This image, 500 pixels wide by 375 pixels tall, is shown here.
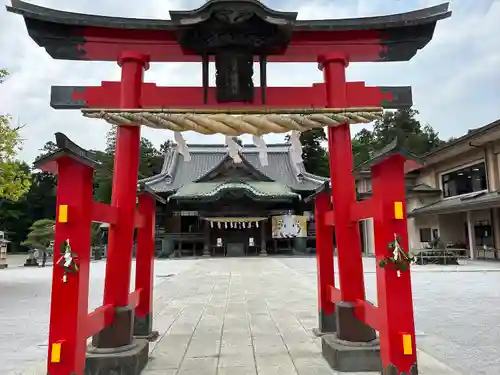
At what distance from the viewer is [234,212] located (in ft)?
81.2

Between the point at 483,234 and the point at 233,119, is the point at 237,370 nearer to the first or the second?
the point at 233,119

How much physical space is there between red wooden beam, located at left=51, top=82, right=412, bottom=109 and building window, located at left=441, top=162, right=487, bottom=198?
19.6 meters

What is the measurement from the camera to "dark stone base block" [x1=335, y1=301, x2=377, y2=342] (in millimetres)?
3748

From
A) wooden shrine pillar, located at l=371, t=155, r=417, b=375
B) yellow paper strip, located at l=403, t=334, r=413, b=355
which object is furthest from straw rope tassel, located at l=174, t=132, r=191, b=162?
yellow paper strip, located at l=403, t=334, r=413, b=355

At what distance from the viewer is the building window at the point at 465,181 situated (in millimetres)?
20656

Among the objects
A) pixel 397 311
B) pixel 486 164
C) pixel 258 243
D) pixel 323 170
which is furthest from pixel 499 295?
pixel 323 170

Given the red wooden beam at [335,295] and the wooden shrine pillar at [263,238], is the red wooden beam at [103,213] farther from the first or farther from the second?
the wooden shrine pillar at [263,238]

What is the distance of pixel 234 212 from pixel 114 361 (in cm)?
2132

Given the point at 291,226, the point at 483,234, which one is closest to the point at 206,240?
the point at 291,226

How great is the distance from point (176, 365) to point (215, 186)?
21.6 metres

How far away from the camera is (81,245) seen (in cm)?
294

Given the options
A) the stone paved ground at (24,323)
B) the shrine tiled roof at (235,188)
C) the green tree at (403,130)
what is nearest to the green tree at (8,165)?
the stone paved ground at (24,323)

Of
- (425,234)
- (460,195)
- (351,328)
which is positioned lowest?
(351,328)

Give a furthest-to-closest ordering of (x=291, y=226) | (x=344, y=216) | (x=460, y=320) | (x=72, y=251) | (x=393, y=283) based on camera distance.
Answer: (x=291, y=226)
(x=460, y=320)
(x=344, y=216)
(x=393, y=283)
(x=72, y=251)
